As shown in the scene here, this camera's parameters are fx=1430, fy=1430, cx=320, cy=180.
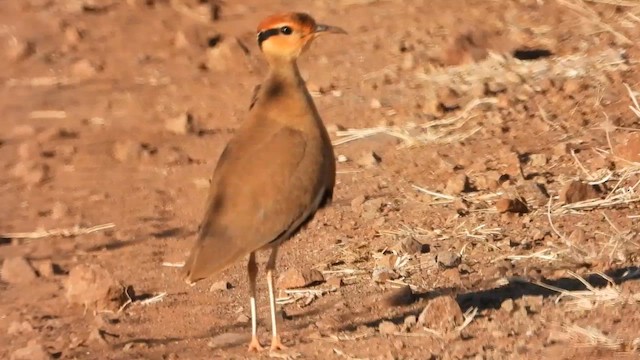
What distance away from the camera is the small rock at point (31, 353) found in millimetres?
5648

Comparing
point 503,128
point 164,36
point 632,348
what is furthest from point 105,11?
point 632,348

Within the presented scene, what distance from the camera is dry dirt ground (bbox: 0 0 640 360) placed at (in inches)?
227

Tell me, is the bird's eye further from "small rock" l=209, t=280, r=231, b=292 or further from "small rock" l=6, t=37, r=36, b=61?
"small rock" l=6, t=37, r=36, b=61

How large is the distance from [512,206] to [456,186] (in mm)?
490

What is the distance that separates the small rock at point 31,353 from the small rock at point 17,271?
1.00 metres

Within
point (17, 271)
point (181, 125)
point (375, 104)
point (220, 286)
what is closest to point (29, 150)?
point (181, 125)

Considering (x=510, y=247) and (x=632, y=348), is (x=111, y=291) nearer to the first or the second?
(x=510, y=247)

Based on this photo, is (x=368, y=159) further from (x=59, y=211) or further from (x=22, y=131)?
(x=22, y=131)

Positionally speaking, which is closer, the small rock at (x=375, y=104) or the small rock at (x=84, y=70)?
the small rock at (x=375, y=104)

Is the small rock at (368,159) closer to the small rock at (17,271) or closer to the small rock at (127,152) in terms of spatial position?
the small rock at (127,152)

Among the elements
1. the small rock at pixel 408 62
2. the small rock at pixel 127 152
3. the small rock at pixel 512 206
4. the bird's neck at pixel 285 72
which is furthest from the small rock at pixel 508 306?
the small rock at pixel 408 62

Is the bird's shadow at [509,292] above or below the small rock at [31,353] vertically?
below

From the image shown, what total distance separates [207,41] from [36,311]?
4735 mm

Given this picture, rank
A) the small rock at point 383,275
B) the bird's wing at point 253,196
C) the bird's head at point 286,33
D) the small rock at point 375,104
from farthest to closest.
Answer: the small rock at point 375,104
the small rock at point 383,275
the bird's head at point 286,33
the bird's wing at point 253,196
